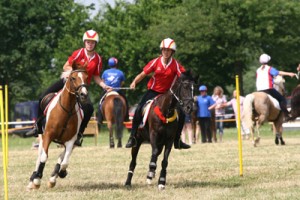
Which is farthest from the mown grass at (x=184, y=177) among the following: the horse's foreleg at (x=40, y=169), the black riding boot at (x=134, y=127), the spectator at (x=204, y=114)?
the spectator at (x=204, y=114)

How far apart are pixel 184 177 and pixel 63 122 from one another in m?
3.12

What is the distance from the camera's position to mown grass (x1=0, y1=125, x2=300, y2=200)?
13875mm

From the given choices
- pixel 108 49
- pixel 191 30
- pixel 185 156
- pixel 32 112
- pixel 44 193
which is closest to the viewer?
pixel 44 193

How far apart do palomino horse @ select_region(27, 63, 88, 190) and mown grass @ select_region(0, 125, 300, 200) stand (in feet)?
1.41

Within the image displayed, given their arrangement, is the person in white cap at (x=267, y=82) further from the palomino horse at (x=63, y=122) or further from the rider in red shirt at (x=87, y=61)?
the palomino horse at (x=63, y=122)

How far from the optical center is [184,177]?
1691 centimetres

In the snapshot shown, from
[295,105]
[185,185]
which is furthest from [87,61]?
[295,105]

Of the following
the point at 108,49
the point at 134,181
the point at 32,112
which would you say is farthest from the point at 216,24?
the point at 134,181

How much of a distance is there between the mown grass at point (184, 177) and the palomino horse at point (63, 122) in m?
0.43

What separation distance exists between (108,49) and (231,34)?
1045 centimetres

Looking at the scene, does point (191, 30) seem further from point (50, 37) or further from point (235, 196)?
point (235, 196)

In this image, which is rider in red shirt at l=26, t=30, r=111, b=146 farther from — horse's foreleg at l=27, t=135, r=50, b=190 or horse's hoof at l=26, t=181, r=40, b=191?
horse's hoof at l=26, t=181, r=40, b=191

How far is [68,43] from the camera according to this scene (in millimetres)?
64500

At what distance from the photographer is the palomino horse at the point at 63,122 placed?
48.3 feet
